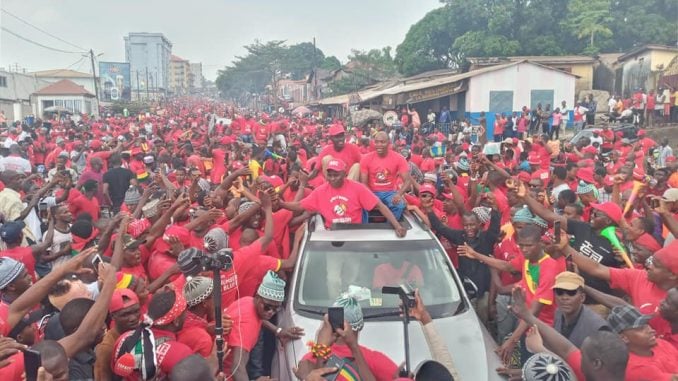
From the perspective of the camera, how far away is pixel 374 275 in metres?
4.92

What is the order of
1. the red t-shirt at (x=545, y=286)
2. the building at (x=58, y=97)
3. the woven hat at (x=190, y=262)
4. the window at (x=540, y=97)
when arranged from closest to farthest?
the woven hat at (x=190, y=262)
the red t-shirt at (x=545, y=286)
the window at (x=540, y=97)
the building at (x=58, y=97)

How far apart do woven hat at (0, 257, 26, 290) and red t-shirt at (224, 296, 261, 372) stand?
4.61ft

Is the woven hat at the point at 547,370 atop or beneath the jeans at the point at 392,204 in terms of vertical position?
beneath

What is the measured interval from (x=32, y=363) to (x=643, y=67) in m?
34.8

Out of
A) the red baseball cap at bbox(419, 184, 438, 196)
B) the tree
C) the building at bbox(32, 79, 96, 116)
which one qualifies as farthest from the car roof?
the building at bbox(32, 79, 96, 116)

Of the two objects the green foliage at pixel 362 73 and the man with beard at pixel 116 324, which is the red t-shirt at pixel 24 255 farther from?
the green foliage at pixel 362 73

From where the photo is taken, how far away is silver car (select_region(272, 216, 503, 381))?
4273mm

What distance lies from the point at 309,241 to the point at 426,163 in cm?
632

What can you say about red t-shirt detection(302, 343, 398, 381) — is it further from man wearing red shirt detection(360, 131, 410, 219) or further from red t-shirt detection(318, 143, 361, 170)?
red t-shirt detection(318, 143, 361, 170)

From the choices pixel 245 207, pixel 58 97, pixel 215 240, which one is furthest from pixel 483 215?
pixel 58 97

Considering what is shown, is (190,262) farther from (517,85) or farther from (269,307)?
(517,85)

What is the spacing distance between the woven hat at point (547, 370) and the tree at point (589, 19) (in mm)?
43483

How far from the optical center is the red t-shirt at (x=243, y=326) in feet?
12.9

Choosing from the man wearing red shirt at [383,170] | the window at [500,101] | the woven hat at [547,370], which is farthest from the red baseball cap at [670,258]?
the window at [500,101]
